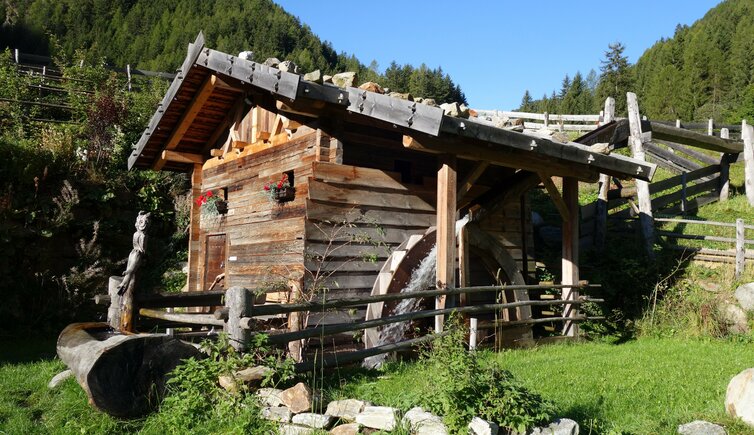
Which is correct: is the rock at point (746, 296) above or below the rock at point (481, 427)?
above

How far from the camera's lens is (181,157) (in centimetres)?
1080

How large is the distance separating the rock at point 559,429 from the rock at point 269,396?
1878 mm

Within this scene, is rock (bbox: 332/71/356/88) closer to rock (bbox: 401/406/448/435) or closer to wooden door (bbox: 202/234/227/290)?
wooden door (bbox: 202/234/227/290)

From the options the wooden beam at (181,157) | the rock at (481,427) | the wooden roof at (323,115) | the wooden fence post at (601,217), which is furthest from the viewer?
the wooden fence post at (601,217)

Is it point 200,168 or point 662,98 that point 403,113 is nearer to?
point 200,168

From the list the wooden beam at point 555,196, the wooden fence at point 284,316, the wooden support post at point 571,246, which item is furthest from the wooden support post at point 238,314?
the wooden support post at point 571,246


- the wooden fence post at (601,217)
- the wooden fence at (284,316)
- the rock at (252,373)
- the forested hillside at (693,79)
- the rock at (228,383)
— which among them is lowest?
the rock at (228,383)

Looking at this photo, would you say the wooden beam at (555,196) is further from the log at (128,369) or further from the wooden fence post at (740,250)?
the log at (128,369)

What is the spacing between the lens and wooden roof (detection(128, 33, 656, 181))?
6566 millimetres

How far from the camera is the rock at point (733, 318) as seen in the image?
9391 millimetres

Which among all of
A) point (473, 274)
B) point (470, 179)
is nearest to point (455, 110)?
point (470, 179)

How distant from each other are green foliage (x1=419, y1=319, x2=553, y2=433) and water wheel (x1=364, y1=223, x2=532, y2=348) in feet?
9.97

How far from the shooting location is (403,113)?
633 centimetres

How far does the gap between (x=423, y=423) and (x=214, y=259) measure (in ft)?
23.6
